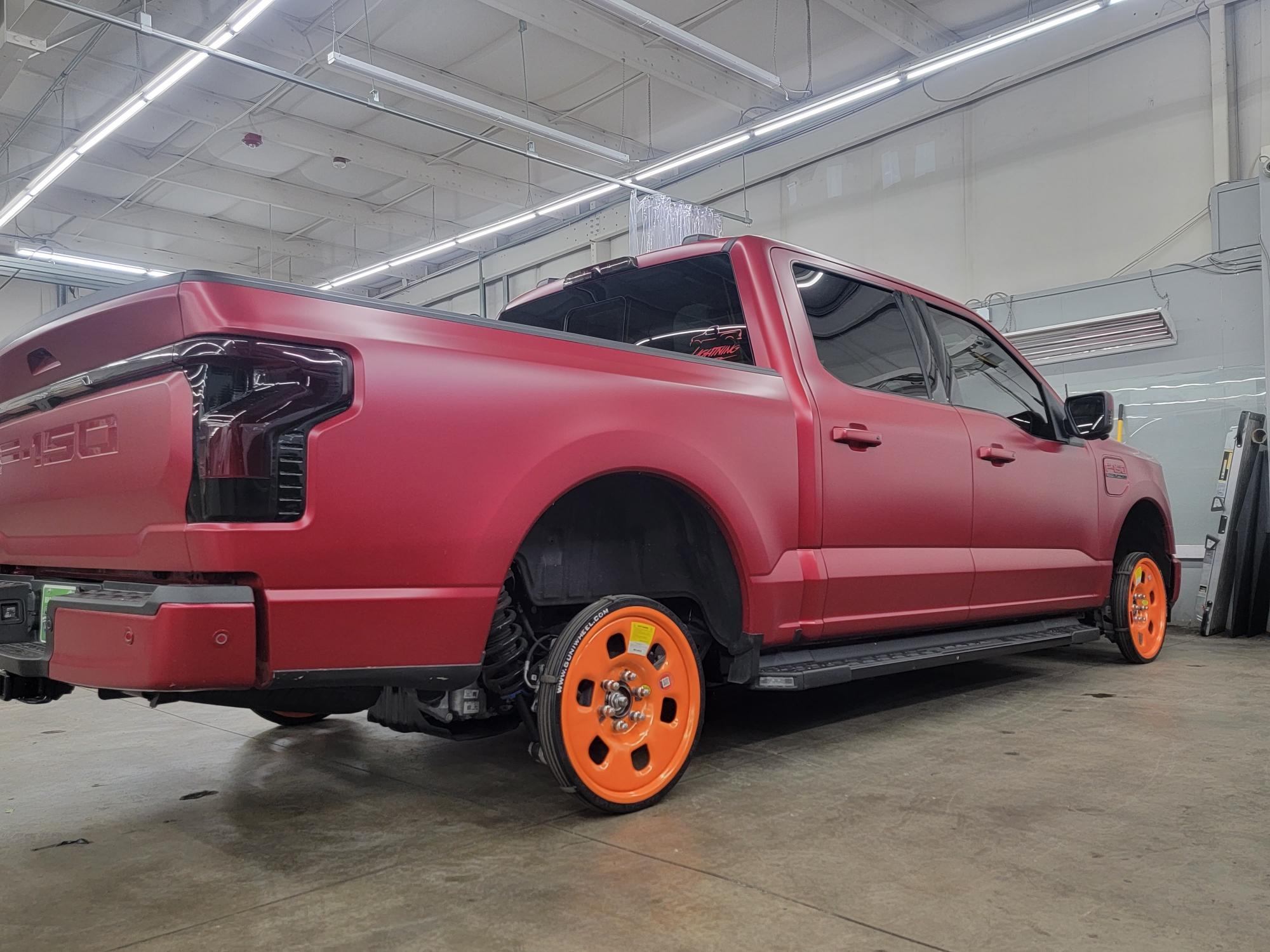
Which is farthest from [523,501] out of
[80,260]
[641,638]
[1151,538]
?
[80,260]

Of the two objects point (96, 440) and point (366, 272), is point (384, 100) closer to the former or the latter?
point (366, 272)

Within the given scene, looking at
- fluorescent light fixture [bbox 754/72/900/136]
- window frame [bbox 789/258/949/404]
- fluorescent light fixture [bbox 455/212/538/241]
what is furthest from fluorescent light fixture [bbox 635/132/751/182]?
window frame [bbox 789/258/949/404]

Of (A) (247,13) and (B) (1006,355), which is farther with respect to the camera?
(A) (247,13)

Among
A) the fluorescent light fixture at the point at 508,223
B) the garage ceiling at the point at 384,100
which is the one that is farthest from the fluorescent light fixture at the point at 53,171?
the fluorescent light fixture at the point at 508,223

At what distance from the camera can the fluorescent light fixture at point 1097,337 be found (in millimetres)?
7871

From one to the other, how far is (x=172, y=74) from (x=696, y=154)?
15.8ft

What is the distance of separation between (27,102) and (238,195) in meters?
2.90

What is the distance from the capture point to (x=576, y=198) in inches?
444

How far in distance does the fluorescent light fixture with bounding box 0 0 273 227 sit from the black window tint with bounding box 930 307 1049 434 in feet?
19.0

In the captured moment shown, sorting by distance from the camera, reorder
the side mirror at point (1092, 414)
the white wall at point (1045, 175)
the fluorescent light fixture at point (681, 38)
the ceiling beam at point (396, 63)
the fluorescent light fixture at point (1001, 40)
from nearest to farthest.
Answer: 1. the side mirror at point (1092, 414)
2. the fluorescent light fixture at point (1001, 40)
3. the fluorescent light fixture at point (681, 38)
4. the white wall at point (1045, 175)
5. the ceiling beam at point (396, 63)

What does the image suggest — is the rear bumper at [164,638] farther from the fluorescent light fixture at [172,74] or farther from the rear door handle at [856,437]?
the fluorescent light fixture at [172,74]

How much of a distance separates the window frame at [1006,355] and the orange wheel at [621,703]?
1870mm

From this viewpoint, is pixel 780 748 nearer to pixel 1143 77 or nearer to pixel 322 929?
pixel 322 929

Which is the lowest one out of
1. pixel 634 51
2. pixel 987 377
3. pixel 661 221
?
pixel 987 377
